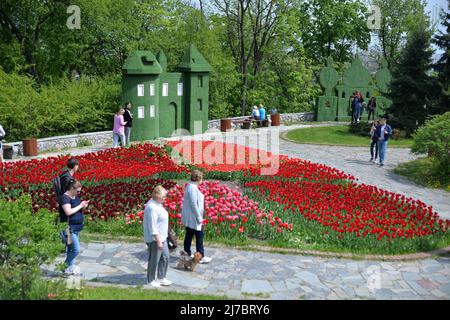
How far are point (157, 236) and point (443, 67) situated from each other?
21.2 metres

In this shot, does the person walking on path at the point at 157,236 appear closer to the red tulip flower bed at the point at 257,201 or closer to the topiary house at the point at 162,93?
the red tulip flower bed at the point at 257,201

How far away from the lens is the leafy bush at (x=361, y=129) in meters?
26.3

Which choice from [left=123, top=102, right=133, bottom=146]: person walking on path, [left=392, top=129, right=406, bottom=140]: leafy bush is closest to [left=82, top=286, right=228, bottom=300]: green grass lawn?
[left=123, top=102, right=133, bottom=146]: person walking on path

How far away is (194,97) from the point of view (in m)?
24.7

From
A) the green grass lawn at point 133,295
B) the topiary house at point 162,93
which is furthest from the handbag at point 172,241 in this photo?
the topiary house at point 162,93

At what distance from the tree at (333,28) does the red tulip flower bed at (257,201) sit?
93.0ft

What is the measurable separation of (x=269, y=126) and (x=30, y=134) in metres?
13.4

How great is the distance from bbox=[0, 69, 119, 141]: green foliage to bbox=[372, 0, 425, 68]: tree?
29.6 m

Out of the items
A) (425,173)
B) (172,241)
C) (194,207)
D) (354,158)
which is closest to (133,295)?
(194,207)

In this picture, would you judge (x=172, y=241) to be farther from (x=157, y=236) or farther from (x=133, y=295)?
(x=133, y=295)

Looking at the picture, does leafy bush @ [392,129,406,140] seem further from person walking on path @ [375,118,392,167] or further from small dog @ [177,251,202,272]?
small dog @ [177,251,202,272]

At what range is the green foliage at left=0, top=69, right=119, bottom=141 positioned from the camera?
20.9m

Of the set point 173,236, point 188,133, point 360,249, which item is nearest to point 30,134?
point 188,133

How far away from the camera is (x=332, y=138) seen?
25.4 metres
